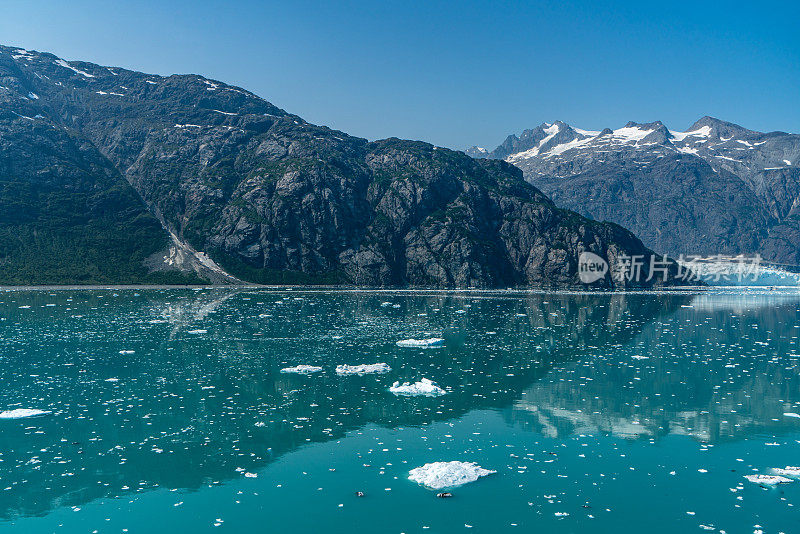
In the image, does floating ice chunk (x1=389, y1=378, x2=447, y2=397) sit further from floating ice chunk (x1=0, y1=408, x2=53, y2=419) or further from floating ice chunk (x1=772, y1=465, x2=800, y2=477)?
floating ice chunk (x1=0, y1=408, x2=53, y2=419)

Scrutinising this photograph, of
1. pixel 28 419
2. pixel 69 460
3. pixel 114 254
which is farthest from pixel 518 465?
pixel 114 254

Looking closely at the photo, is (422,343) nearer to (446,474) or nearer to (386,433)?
(386,433)

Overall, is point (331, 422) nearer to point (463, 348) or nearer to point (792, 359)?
point (463, 348)

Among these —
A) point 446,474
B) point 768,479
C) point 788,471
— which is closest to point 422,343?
point 446,474

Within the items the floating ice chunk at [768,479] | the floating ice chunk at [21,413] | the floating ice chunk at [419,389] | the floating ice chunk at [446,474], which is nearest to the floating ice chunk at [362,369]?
the floating ice chunk at [419,389]

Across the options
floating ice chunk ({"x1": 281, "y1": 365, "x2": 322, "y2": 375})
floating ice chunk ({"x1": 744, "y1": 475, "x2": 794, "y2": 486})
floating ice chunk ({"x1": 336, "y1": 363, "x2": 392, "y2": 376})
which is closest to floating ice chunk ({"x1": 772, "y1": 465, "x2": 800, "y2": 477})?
floating ice chunk ({"x1": 744, "y1": 475, "x2": 794, "y2": 486})
